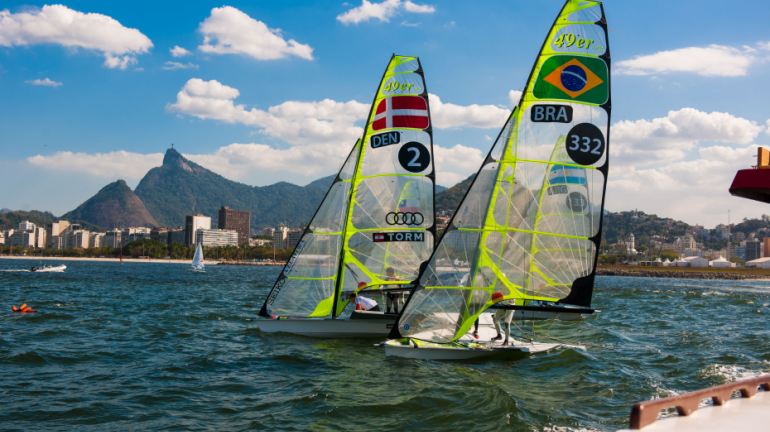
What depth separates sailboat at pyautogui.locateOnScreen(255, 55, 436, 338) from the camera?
762 inches

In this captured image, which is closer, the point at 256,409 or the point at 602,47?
the point at 256,409

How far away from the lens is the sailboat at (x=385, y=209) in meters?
19.4

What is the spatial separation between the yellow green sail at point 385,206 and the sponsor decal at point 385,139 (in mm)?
38

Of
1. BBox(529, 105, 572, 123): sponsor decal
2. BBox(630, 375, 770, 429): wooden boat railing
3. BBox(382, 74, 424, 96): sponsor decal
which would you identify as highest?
BBox(382, 74, 424, 96): sponsor decal

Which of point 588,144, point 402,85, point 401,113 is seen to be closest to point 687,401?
point 588,144

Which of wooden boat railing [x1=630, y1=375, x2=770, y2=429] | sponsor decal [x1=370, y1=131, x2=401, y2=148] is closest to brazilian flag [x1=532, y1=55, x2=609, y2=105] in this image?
sponsor decal [x1=370, y1=131, x2=401, y2=148]

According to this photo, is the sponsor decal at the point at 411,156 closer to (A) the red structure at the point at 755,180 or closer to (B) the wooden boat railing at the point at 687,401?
(A) the red structure at the point at 755,180

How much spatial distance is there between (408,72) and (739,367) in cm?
1454

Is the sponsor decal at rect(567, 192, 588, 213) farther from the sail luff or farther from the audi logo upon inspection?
the sail luff

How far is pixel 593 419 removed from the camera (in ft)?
33.9

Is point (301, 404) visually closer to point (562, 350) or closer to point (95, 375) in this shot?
point (95, 375)

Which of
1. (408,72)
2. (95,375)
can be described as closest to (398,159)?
(408,72)

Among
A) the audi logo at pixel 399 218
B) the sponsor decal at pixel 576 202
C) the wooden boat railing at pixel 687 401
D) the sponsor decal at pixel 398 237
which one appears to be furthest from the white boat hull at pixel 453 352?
the wooden boat railing at pixel 687 401

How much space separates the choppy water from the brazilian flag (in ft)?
26.2
